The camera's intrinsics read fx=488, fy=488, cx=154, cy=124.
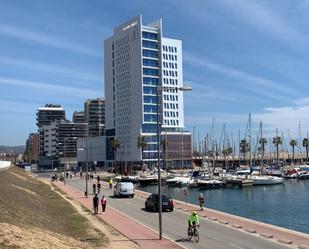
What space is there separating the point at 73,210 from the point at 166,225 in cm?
1159

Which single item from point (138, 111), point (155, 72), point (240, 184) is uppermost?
point (155, 72)

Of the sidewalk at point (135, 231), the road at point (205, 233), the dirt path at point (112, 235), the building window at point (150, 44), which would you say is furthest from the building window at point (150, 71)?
the dirt path at point (112, 235)

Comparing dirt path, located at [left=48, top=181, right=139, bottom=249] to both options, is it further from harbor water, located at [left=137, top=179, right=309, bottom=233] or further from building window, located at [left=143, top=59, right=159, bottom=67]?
building window, located at [left=143, top=59, right=159, bottom=67]

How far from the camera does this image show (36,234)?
2142 centimetres

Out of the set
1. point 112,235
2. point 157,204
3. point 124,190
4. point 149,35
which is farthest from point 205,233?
point 149,35

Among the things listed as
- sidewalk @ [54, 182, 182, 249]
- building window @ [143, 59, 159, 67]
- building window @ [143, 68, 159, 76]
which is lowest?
sidewalk @ [54, 182, 182, 249]

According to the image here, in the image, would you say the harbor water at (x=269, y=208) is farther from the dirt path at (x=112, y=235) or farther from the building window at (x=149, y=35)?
the building window at (x=149, y=35)

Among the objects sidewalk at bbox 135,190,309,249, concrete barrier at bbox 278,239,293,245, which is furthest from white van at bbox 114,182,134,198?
concrete barrier at bbox 278,239,293,245

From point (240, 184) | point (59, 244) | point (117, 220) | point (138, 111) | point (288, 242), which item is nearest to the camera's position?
point (59, 244)

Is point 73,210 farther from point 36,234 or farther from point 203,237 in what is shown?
point 36,234

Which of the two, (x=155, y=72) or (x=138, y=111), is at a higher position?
(x=155, y=72)

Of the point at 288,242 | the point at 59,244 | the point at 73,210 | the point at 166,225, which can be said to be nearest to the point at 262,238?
the point at 288,242

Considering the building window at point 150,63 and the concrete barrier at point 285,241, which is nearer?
the concrete barrier at point 285,241

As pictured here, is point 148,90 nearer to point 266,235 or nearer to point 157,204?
point 157,204
